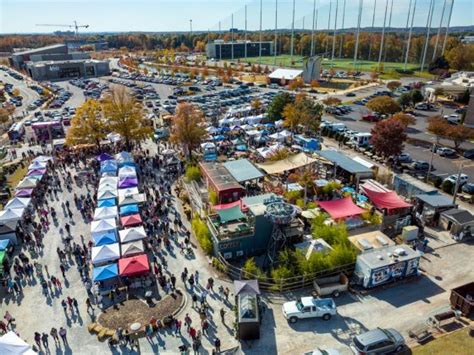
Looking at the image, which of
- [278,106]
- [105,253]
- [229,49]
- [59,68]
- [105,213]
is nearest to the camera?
[105,253]

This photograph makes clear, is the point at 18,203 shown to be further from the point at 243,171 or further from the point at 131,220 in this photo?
the point at 243,171

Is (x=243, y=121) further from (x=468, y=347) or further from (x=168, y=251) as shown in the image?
(x=468, y=347)

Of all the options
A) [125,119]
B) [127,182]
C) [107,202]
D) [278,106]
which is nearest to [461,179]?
[278,106]

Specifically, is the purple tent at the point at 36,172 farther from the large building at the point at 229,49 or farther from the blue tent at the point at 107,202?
the large building at the point at 229,49

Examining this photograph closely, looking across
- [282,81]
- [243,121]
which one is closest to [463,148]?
[243,121]

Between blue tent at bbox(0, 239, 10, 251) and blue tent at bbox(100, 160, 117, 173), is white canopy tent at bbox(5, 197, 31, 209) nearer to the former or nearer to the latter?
blue tent at bbox(0, 239, 10, 251)

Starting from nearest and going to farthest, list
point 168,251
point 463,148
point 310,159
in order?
1. point 168,251
2. point 310,159
3. point 463,148

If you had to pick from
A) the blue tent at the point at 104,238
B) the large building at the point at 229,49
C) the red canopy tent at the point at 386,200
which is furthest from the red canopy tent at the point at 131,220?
the large building at the point at 229,49
